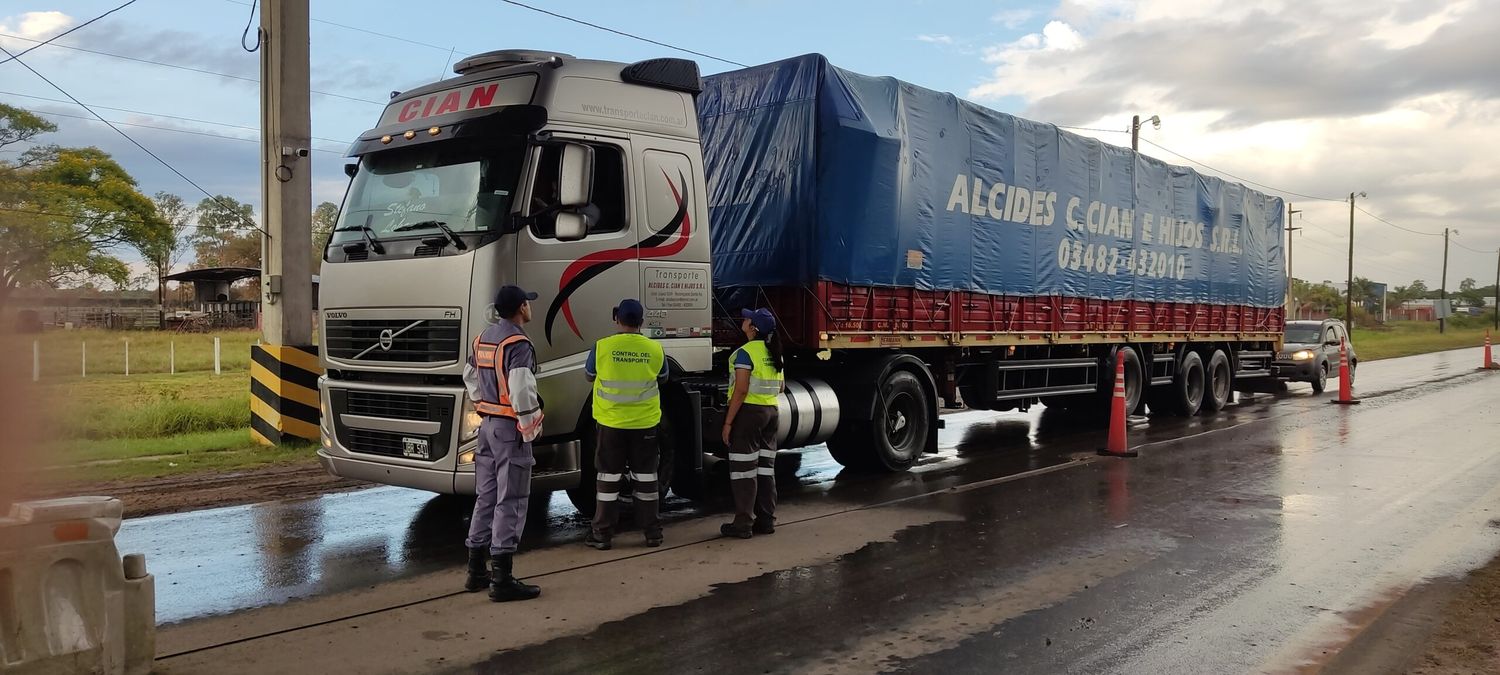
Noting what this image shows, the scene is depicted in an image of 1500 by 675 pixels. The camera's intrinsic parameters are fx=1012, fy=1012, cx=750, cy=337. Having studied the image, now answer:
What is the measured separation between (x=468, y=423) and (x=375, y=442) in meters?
0.91

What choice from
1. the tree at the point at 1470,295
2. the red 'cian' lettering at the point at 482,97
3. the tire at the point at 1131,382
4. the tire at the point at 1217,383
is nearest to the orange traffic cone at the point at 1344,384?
the tire at the point at 1217,383

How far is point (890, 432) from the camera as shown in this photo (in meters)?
9.77

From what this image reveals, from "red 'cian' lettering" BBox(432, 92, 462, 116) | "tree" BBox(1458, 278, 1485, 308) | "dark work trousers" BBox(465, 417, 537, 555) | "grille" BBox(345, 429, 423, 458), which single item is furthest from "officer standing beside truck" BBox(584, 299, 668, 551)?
"tree" BBox(1458, 278, 1485, 308)

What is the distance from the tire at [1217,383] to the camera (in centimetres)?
1606

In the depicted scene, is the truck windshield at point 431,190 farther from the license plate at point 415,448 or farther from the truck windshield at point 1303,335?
the truck windshield at point 1303,335

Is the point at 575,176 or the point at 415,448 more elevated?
the point at 575,176

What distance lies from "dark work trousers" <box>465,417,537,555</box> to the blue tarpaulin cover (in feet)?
12.8

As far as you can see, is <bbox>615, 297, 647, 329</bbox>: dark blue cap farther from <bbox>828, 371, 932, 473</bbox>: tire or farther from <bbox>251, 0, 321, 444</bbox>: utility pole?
<bbox>251, 0, 321, 444</bbox>: utility pole

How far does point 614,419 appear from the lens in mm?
6352

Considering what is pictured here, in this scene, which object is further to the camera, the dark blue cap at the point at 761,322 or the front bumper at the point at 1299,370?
the front bumper at the point at 1299,370

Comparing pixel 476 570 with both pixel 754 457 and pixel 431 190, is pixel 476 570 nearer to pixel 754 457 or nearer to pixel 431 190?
pixel 754 457

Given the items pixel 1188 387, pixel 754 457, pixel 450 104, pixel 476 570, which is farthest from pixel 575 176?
pixel 1188 387

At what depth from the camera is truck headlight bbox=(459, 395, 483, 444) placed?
6.26 metres

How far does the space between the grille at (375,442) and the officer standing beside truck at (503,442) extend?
1341 millimetres
